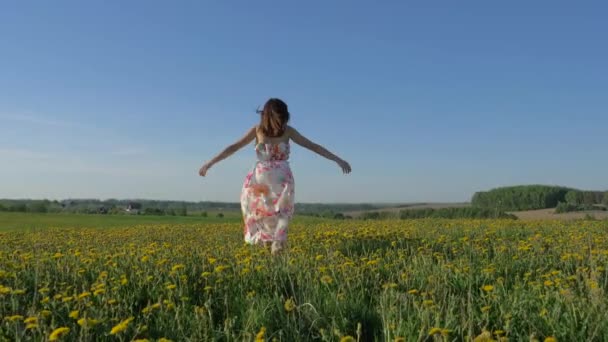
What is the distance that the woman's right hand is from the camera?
→ 764 cm

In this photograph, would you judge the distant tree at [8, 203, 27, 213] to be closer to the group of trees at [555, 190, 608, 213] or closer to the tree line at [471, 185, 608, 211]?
the group of trees at [555, 190, 608, 213]

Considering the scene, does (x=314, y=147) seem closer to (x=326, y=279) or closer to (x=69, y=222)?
(x=326, y=279)

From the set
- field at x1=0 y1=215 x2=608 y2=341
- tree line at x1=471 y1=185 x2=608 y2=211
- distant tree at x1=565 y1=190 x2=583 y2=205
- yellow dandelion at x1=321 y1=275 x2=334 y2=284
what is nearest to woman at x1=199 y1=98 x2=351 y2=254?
field at x1=0 y1=215 x2=608 y2=341

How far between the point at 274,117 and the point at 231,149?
858 mm

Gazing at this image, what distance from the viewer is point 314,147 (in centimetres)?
775

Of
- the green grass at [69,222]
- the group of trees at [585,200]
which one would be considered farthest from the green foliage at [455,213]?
the group of trees at [585,200]

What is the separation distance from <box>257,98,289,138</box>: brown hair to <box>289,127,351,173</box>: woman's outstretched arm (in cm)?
22

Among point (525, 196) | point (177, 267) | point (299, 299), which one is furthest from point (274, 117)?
point (525, 196)

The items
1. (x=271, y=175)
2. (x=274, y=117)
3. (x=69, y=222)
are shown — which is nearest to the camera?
(x=274, y=117)

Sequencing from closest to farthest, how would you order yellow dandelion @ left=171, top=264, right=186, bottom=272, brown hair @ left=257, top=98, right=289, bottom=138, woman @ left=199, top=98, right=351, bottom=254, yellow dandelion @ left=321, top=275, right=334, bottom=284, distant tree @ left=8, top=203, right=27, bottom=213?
yellow dandelion @ left=321, top=275, right=334, bottom=284 < yellow dandelion @ left=171, top=264, right=186, bottom=272 < brown hair @ left=257, top=98, right=289, bottom=138 < woman @ left=199, top=98, right=351, bottom=254 < distant tree @ left=8, top=203, right=27, bottom=213

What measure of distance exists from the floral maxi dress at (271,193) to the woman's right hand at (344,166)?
0.74 m

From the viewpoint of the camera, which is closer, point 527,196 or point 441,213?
point 441,213

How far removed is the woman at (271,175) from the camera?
7.59 meters

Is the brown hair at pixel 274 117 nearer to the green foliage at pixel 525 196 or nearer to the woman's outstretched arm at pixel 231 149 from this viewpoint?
the woman's outstretched arm at pixel 231 149
